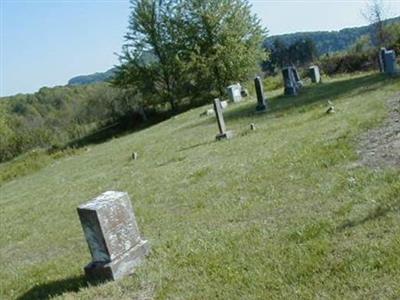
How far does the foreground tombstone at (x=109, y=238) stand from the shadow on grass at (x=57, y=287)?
0.47 feet

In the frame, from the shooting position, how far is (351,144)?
8969 millimetres

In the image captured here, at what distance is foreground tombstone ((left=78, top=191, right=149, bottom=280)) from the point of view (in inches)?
218

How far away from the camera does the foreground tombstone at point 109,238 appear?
18.2 ft

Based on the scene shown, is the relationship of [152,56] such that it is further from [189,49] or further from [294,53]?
[294,53]

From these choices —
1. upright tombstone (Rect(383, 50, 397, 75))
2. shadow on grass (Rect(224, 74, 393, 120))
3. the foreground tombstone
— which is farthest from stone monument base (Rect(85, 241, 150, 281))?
upright tombstone (Rect(383, 50, 397, 75))

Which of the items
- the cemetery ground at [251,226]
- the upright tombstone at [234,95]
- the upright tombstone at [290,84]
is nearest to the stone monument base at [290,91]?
the upright tombstone at [290,84]

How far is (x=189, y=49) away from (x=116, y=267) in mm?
34265

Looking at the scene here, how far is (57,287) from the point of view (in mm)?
5852

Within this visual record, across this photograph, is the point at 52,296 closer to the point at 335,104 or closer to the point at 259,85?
the point at 335,104

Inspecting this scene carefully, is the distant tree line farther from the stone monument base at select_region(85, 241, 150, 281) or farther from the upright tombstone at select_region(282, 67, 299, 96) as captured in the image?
the stone monument base at select_region(85, 241, 150, 281)

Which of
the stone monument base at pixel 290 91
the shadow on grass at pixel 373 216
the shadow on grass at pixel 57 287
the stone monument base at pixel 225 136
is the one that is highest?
the stone monument base at pixel 290 91

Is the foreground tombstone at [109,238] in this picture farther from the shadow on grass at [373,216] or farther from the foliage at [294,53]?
the foliage at [294,53]

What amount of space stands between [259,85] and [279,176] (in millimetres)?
10598

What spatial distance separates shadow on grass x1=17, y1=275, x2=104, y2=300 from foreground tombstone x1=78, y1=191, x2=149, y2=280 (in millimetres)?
143
